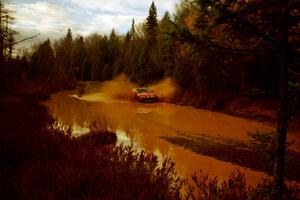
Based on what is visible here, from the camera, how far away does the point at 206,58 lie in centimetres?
591

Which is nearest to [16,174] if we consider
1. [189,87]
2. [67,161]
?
[67,161]

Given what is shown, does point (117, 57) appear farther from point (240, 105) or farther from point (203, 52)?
point (203, 52)

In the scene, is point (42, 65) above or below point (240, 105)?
above

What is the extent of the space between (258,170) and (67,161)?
7974 mm

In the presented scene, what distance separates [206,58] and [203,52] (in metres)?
0.21

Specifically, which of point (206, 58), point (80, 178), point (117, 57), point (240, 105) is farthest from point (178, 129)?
point (117, 57)

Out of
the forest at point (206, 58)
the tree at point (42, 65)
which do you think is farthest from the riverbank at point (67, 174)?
the tree at point (42, 65)

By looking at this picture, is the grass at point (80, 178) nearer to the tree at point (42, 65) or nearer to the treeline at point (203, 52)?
the treeline at point (203, 52)

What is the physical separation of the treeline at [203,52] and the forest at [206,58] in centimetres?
2

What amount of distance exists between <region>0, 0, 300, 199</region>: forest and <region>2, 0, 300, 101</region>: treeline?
2cm

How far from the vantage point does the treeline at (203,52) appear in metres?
5.20

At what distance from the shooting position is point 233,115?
2647 centimetres

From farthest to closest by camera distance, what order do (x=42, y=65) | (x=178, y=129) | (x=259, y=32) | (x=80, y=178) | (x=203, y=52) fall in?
(x=42, y=65) → (x=178, y=129) → (x=203, y=52) → (x=259, y=32) → (x=80, y=178)

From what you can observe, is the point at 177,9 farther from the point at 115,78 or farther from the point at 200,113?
the point at 115,78
